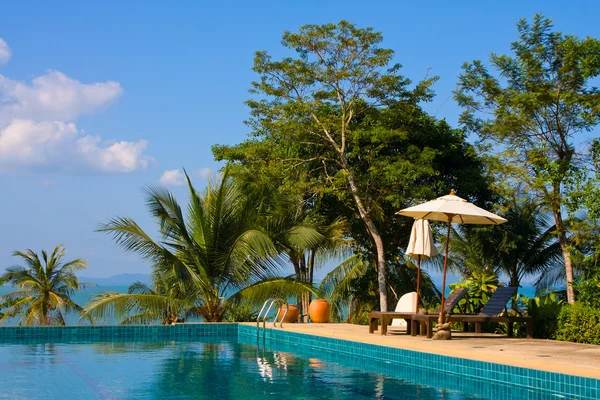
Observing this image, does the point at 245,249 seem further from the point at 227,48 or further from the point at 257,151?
the point at 227,48

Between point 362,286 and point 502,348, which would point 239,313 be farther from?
point 502,348

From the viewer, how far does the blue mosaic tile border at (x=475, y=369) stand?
6668 millimetres

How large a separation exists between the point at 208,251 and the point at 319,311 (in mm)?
2686

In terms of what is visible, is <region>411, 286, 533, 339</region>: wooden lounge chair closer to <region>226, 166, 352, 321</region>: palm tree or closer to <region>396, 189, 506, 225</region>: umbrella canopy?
<region>396, 189, 506, 225</region>: umbrella canopy

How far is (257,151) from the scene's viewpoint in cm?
1744

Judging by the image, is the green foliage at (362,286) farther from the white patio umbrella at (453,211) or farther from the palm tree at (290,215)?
the white patio umbrella at (453,211)

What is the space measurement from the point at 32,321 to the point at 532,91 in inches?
576

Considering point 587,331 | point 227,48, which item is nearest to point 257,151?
point 227,48

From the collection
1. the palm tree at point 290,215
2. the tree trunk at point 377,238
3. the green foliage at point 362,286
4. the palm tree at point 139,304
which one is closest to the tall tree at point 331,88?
the tree trunk at point 377,238

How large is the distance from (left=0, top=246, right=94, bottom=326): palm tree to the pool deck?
10.3 meters

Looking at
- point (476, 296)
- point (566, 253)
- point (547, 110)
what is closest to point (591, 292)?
point (476, 296)

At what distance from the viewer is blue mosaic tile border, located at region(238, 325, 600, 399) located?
21.9ft

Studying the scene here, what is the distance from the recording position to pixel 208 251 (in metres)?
14.7

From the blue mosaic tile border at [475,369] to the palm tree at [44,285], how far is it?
11.1 metres
